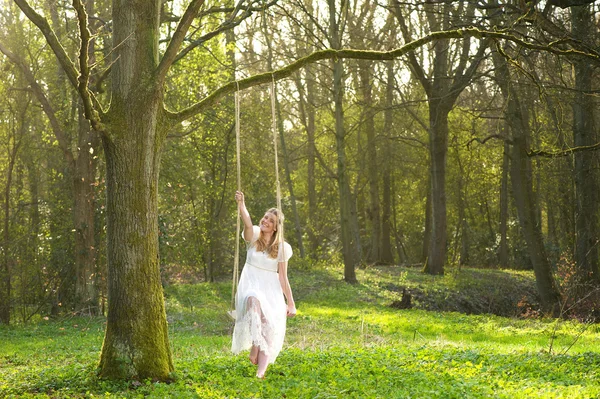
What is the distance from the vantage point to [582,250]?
73.0 ft

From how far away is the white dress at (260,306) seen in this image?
30.3 feet

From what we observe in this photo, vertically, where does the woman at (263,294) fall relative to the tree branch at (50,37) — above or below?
below

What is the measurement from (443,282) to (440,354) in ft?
56.0

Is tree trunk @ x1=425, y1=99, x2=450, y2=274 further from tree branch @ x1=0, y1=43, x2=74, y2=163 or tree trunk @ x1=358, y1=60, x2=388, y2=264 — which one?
tree branch @ x1=0, y1=43, x2=74, y2=163

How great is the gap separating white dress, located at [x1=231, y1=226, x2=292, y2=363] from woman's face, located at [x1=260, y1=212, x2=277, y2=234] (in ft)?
0.27

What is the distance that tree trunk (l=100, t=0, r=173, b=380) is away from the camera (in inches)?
348

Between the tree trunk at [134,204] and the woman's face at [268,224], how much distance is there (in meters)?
1.38

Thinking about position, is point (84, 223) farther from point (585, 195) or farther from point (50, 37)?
point (585, 195)

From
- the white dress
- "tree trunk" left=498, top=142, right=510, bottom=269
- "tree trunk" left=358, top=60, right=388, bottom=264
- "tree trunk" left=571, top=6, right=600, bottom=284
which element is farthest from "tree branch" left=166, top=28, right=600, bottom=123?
"tree trunk" left=498, top=142, right=510, bottom=269

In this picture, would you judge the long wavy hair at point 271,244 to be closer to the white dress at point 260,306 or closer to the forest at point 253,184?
the white dress at point 260,306

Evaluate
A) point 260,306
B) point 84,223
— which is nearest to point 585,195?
point 84,223

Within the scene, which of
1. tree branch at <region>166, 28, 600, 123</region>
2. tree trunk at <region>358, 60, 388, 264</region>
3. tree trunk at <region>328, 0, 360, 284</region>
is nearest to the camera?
tree branch at <region>166, 28, 600, 123</region>

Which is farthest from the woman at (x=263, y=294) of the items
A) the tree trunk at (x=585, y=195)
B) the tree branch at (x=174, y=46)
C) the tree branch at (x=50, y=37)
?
the tree trunk at (x=585, y=195)

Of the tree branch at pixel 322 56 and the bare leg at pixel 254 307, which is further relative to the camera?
the tree branch at pixel 322 56
